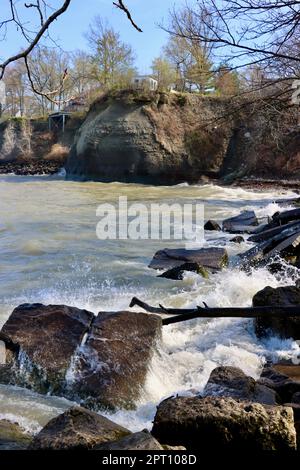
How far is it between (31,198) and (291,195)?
37.8 feet

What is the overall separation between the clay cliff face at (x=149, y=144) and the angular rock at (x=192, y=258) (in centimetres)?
2220

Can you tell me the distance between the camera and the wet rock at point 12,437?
3.28 m

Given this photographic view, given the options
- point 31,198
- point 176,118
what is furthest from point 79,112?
point 31,198

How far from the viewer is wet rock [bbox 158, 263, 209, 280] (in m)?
8.53

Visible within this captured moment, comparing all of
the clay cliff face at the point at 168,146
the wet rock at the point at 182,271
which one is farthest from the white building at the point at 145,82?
the wet rock at the point at 182,271

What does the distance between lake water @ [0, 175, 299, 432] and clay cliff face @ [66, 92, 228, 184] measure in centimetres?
1587

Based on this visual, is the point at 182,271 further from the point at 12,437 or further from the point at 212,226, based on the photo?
the point at 12,437

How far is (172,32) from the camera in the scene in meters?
6.06

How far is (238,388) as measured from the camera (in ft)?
12.8

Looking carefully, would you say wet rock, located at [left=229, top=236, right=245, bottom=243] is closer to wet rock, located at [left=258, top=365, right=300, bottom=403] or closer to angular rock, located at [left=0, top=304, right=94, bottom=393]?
angular rock, located at [left=0, top=304, right=94, bottom=393]

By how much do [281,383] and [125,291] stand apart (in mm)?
3962

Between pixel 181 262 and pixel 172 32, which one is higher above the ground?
pixel 172 32

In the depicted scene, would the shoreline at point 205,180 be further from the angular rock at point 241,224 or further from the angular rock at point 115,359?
the angular rock at point 115,359

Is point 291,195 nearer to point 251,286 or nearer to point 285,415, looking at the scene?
point 251,286
